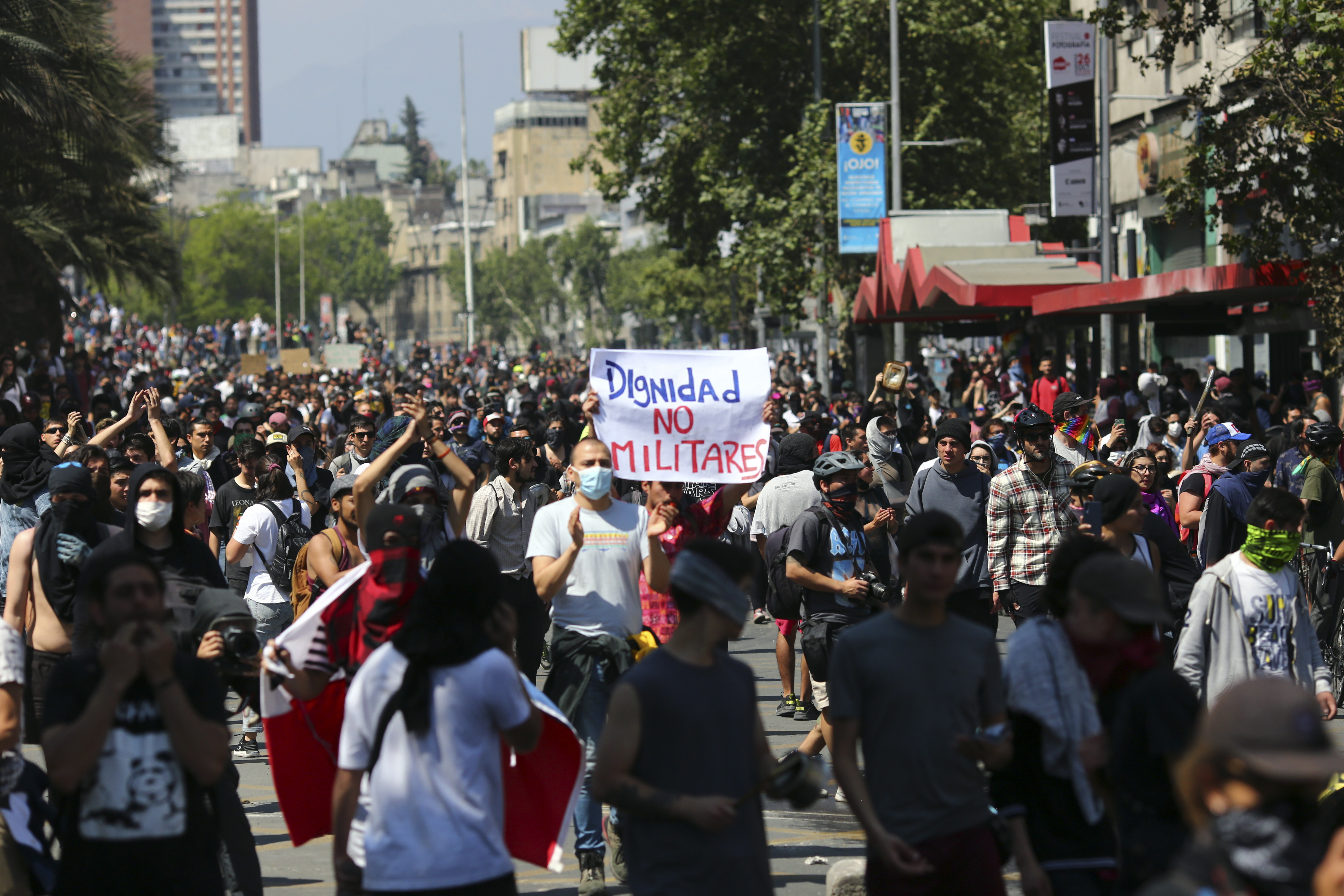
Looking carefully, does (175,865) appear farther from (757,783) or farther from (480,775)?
(757,783)

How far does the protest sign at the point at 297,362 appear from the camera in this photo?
4016 cm

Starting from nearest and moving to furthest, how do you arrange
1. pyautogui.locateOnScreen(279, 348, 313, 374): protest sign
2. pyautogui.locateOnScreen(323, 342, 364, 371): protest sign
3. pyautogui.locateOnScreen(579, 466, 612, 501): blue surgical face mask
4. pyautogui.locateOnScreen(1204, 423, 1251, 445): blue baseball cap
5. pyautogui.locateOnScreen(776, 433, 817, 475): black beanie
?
pyautogui.locateOnScreen(579, 466, 612, 501): blue surgical face mask, pyautogui.locateOnScreen(776, 433, 817, 475): black beanie, pyautogui.locateOnScreen(1204, 423, 1251, 445): blue baseball cap, pyautogui.locateOnScreen(279, 348, 313, 374): protest sign, pyautogui.locateOnScreen(323, 342, 364, 371): protest sign

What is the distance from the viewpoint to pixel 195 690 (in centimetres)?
446

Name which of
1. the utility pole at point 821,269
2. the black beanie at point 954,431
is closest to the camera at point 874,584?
the black beanie at point 954,431

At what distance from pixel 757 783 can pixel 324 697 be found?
1.73 meters

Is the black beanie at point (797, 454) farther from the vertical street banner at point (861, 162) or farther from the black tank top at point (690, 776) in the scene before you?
the vertical street banner at point (861, 162)

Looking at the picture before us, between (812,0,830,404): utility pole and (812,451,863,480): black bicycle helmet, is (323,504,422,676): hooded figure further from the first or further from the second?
(812,0,830,404): utility pole

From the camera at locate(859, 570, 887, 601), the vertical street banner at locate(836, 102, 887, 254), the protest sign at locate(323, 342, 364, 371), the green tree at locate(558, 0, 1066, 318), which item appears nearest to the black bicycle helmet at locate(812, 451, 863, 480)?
the camera at locate(859, 570, 887, 601)

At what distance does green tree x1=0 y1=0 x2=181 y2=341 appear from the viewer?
2248 cm

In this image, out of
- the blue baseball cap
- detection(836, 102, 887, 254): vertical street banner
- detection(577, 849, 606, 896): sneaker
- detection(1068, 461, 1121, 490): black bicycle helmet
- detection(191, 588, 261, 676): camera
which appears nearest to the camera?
detection(191, 588, 261, 676): camera

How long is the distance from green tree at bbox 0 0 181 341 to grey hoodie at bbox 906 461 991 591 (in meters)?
16.0

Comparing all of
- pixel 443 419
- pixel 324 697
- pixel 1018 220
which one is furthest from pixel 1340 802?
pixel 1018 220

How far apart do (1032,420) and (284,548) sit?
3913mm

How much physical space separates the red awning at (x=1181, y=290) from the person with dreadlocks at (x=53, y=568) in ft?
45.9
